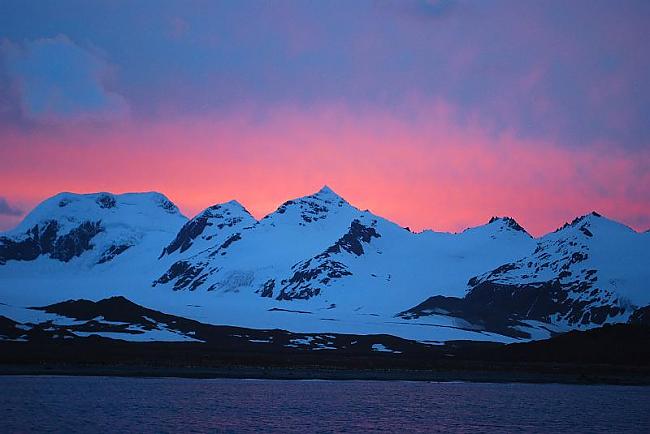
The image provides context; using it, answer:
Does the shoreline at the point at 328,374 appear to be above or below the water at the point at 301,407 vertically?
above

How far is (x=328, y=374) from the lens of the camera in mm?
108000

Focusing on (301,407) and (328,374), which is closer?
(301,407)

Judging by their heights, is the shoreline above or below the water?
above

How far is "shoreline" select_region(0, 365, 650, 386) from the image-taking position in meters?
98.7

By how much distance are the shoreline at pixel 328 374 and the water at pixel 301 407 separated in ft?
17.9

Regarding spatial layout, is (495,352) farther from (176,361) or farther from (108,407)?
(108,407)

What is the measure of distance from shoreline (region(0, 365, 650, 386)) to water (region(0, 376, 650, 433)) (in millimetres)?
5444

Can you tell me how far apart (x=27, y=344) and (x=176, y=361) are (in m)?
25.2

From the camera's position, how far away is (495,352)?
472 feet

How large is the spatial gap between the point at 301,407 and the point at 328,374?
1500 inches

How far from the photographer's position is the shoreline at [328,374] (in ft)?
324

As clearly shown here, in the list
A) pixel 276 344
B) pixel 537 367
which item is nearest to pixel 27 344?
pixel 276 344

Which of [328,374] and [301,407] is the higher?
[328,374]

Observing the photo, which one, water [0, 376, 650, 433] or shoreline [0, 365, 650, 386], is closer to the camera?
water [0, 376, 650, 433]
